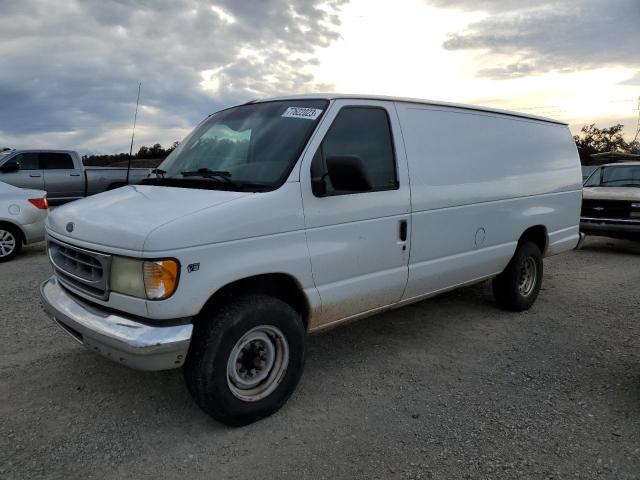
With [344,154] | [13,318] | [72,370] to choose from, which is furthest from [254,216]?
[13,318]

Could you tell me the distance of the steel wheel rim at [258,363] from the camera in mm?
3154

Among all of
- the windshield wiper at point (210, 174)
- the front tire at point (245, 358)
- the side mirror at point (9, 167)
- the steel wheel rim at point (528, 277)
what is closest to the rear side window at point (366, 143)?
the windshield wiper at point (210, 174)

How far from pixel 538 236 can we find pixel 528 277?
19.0 inches

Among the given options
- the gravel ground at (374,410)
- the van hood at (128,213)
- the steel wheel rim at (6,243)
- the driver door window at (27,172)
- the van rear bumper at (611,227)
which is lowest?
the gravel ground at (374,410)

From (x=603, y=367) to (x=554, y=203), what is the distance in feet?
7.01

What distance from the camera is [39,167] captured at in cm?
1238

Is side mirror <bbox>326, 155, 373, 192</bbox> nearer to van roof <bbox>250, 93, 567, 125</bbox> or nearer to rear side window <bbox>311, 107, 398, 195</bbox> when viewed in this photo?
rear side window <bbox>311, 107, 398, 195</bbox>

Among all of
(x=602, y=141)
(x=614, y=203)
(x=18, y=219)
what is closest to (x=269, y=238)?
(x=18, y=219)

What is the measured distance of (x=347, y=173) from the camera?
3.32 meters

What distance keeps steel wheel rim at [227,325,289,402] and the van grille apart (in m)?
0.89

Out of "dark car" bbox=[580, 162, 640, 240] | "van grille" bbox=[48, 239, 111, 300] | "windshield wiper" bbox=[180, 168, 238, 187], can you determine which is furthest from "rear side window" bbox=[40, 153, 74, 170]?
"dark car" bbox=[580, 162, 640, 240]

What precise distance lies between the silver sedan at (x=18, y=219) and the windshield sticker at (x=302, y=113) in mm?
6484

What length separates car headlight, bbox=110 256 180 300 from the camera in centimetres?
272

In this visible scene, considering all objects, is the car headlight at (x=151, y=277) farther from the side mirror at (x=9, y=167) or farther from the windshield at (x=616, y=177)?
the side mirror at (x=9, y=167)
